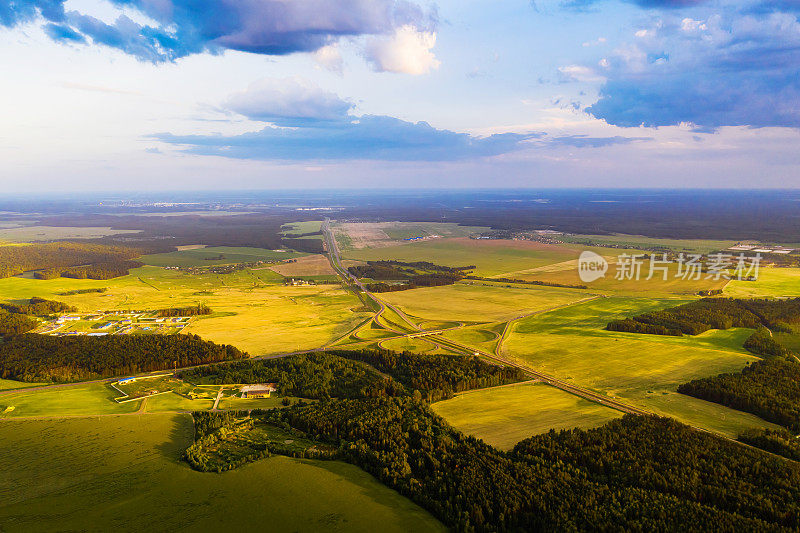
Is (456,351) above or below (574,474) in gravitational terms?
below

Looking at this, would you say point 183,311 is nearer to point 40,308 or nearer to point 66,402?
point 40,308

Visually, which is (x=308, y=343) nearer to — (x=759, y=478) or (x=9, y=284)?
(x=759, y=478)

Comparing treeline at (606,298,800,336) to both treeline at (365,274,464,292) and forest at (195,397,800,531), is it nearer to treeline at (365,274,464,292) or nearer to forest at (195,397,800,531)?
forest at (195,397,800,531)

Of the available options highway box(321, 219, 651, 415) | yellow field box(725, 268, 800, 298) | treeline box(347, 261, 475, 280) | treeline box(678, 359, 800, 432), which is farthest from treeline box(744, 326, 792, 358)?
treeline box(347, 261, 475, 280)

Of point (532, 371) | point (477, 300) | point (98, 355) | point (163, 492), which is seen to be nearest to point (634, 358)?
point (532, 371)

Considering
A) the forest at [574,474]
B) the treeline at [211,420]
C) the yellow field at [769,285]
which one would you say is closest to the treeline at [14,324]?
the treeline at [211,420]

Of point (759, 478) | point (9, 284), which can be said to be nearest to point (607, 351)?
point (759, 478)
